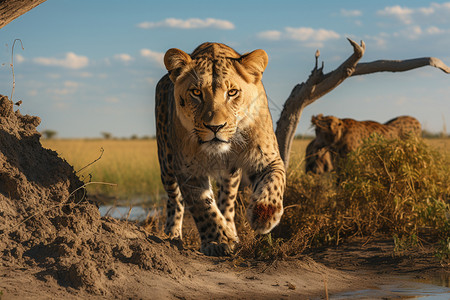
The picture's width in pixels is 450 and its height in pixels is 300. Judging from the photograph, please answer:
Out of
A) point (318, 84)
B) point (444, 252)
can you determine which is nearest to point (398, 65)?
point (318, 84)

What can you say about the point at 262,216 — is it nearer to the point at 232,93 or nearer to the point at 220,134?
the point at 220,134

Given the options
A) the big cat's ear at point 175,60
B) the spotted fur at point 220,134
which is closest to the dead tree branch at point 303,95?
the spotted fur at point 220,134

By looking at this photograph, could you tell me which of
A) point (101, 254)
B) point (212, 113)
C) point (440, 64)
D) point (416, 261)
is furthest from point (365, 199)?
point (101, 254)

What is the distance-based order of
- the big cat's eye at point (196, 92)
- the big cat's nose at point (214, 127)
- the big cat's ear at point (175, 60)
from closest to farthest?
the big cat's nose at point (214, 127), the big cat's eye at point (196, 92), the big cat's ear at point (175, 60)

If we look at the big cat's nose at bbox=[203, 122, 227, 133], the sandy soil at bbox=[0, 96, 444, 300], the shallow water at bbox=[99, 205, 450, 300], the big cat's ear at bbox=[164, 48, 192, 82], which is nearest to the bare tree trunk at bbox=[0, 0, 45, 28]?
the sandy soil at bbox=[0, 96, 444, 300]

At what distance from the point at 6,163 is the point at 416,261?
4.62m

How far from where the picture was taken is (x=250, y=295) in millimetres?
4496

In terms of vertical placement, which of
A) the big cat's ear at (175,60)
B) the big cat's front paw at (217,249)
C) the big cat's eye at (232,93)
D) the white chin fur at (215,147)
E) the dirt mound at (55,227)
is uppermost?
the big cat's ear at (175,60)

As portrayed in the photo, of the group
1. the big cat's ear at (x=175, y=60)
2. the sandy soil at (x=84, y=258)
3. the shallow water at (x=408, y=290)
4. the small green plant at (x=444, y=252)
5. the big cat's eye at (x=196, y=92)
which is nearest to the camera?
the sandy soil at (x=84, y=258)

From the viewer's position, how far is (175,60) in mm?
5531

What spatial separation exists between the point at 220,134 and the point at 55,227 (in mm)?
1693

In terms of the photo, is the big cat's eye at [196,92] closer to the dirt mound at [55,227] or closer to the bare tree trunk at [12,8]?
the dirt mound at [55,227]

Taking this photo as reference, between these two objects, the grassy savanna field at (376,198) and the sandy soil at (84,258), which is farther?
the grassy savanna field at (376,198)

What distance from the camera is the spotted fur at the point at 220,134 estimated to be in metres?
5.23
